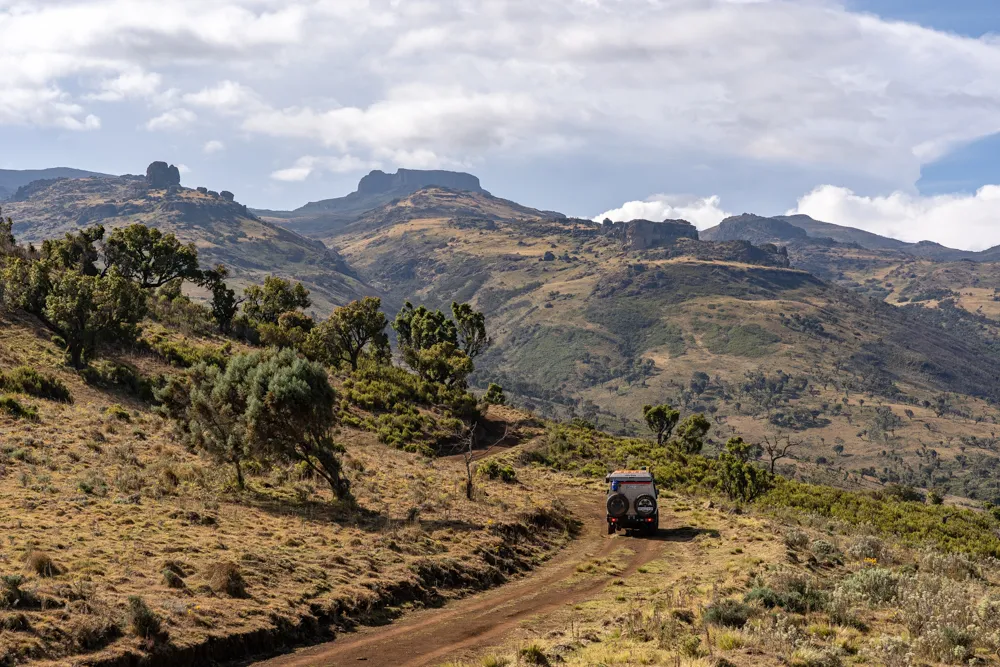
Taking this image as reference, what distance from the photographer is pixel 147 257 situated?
267ft

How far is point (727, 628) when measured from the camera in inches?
717

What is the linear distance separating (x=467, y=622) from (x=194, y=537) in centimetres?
972

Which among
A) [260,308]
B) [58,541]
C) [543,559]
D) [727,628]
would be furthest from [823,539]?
[260,308]

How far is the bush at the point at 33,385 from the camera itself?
4153 cm

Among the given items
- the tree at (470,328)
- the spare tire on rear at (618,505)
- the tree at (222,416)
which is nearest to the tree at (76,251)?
the tree at (470,328)

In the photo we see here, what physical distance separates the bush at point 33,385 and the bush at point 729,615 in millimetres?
39817

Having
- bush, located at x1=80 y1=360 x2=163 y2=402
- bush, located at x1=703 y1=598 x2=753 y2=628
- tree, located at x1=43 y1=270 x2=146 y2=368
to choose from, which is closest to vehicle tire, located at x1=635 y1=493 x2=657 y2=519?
bush, located at x1=703 y1=598 x2=753 y2=628

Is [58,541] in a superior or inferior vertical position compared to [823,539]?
superior

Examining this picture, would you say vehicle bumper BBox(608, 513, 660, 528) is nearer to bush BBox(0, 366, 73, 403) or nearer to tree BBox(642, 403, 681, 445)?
bush BBox(0, 366, 73, 403)

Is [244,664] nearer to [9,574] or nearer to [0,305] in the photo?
[9,574]

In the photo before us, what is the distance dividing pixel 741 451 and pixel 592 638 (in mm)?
56990

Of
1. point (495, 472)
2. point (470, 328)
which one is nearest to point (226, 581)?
point (495, 472)

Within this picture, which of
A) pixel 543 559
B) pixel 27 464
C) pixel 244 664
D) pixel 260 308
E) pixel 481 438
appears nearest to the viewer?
pixel 244 664

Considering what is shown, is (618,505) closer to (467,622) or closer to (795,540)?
(795,540)
